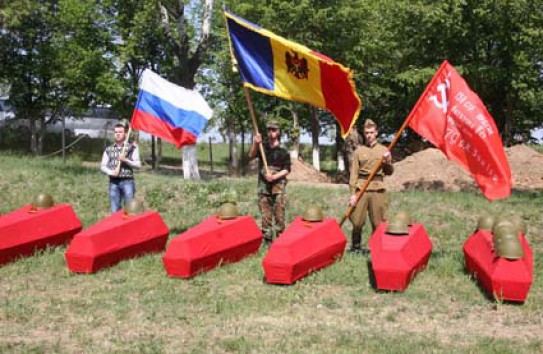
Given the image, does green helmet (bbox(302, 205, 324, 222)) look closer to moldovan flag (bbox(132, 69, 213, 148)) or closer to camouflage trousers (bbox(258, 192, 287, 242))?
camouflage trousers (bbox(258, 192, 287, 242))

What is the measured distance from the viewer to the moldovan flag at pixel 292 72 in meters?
8.55

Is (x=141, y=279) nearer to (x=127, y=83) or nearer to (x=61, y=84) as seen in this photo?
(x=127, y=83)

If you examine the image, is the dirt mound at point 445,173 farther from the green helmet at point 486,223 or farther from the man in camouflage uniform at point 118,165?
the man in camouflage uniform at point 118,165

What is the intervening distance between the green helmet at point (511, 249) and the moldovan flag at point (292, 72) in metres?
2.59

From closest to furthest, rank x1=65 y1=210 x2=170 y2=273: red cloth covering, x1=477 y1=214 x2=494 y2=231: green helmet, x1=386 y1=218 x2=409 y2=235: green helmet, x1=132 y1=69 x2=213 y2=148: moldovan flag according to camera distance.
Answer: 1. x1=386 y1=218 x2=409 y2=235: green helmet
2. x1=65 y1=210 x2=170 y2=273: red cloth covering
3. x1=477 y1=214 x2=494 y2=231: green helmet
4. x1=132 y1=69 x2=213 y2=148: moldovan flag

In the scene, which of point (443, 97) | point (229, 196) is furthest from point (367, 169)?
point (229, 196)

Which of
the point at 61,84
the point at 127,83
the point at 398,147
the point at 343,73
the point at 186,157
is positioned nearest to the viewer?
the point at 343,73

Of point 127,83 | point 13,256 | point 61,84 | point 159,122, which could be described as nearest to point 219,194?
point 159,122

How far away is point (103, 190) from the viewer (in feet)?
46.3

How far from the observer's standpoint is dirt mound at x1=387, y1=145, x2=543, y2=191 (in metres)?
19.5

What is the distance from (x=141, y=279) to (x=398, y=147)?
92.5 feet

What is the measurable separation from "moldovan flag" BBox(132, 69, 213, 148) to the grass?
2035 millimetres

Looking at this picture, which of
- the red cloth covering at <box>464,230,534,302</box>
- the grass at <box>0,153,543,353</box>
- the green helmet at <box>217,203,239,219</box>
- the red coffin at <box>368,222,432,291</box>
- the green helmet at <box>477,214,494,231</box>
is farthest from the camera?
the green helmet at <box>217,203,239,219</box>

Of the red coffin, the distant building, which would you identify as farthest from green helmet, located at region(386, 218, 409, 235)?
the distant building
